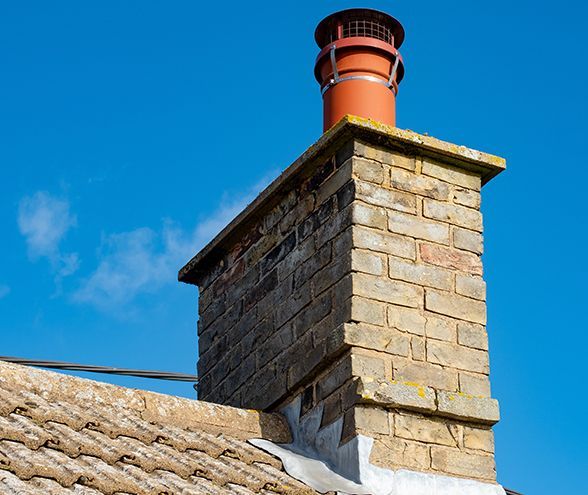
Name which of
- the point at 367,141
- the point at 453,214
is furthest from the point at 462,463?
the point at 367,141

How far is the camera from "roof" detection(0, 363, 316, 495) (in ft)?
15.8

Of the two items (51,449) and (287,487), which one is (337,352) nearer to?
(287,487)

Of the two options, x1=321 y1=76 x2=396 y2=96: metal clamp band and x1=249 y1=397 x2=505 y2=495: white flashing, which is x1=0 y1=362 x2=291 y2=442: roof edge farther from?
x1=321 y1=76 x2=396 y2=96: metal clamp band

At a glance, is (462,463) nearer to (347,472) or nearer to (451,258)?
(347,472)

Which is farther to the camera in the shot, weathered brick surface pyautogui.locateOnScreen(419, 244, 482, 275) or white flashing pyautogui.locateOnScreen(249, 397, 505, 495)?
weathered brick surface pyautogui.locateOnScreen(419, 244, 482, 275)

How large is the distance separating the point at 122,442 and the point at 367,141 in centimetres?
198

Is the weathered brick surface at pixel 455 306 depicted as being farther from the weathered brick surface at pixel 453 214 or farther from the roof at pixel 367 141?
the roof at pixel 367 141

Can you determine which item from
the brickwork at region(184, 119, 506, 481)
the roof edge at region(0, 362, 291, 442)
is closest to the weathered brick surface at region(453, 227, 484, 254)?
the brickwork at region(184, 119, 506, 481)

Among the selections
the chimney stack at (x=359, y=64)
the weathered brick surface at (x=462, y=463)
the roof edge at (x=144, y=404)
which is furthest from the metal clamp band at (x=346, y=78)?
the weathered brick surface at (x=462, y=463)

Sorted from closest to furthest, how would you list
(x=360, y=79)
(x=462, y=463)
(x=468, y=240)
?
(x=462, y=463) → (x=468, y=240) → (x=360, y=79)

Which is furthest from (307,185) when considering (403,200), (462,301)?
(462,301)

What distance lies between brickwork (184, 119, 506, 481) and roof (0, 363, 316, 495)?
42 centimetres

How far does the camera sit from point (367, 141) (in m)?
6.48

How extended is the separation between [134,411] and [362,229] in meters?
1.38
